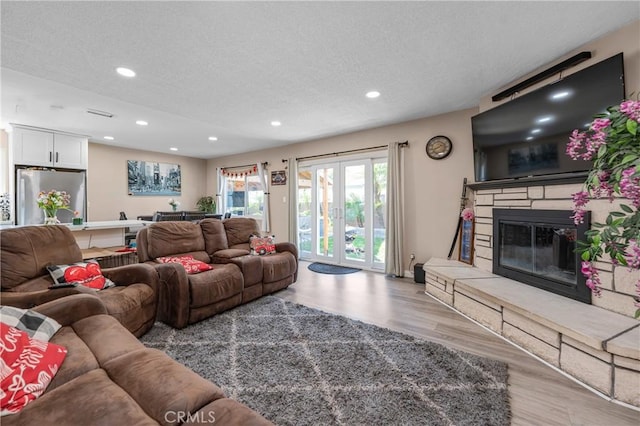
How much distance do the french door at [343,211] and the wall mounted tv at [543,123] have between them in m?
1.74

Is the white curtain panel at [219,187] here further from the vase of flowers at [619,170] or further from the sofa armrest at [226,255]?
the vase of flowers at [619,170]

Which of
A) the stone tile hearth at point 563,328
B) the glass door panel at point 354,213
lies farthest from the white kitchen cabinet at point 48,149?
the stone tile hearth at point 563,328

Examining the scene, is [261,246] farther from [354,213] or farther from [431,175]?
[431,175]

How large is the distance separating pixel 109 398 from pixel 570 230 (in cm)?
328

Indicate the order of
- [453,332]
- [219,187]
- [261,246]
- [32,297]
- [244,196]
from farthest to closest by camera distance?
1. [219,187]
2. [244,196]
3. [261,246]
4. [453,332]
5. [32,297]

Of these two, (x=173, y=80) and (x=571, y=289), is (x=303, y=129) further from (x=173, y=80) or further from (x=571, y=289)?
(x=571, y=289)

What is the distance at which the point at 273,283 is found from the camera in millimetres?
3521

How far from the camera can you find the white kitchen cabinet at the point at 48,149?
14.3 feet

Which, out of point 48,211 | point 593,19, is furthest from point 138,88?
point 593,19

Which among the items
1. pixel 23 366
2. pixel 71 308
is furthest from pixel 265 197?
pixel 23 366

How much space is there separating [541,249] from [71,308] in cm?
375

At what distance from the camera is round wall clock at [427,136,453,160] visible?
3928mm

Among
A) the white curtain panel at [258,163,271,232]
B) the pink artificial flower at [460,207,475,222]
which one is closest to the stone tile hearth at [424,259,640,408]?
the pink artificial flower at [460,207,475,222]

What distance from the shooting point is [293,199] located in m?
5.67
